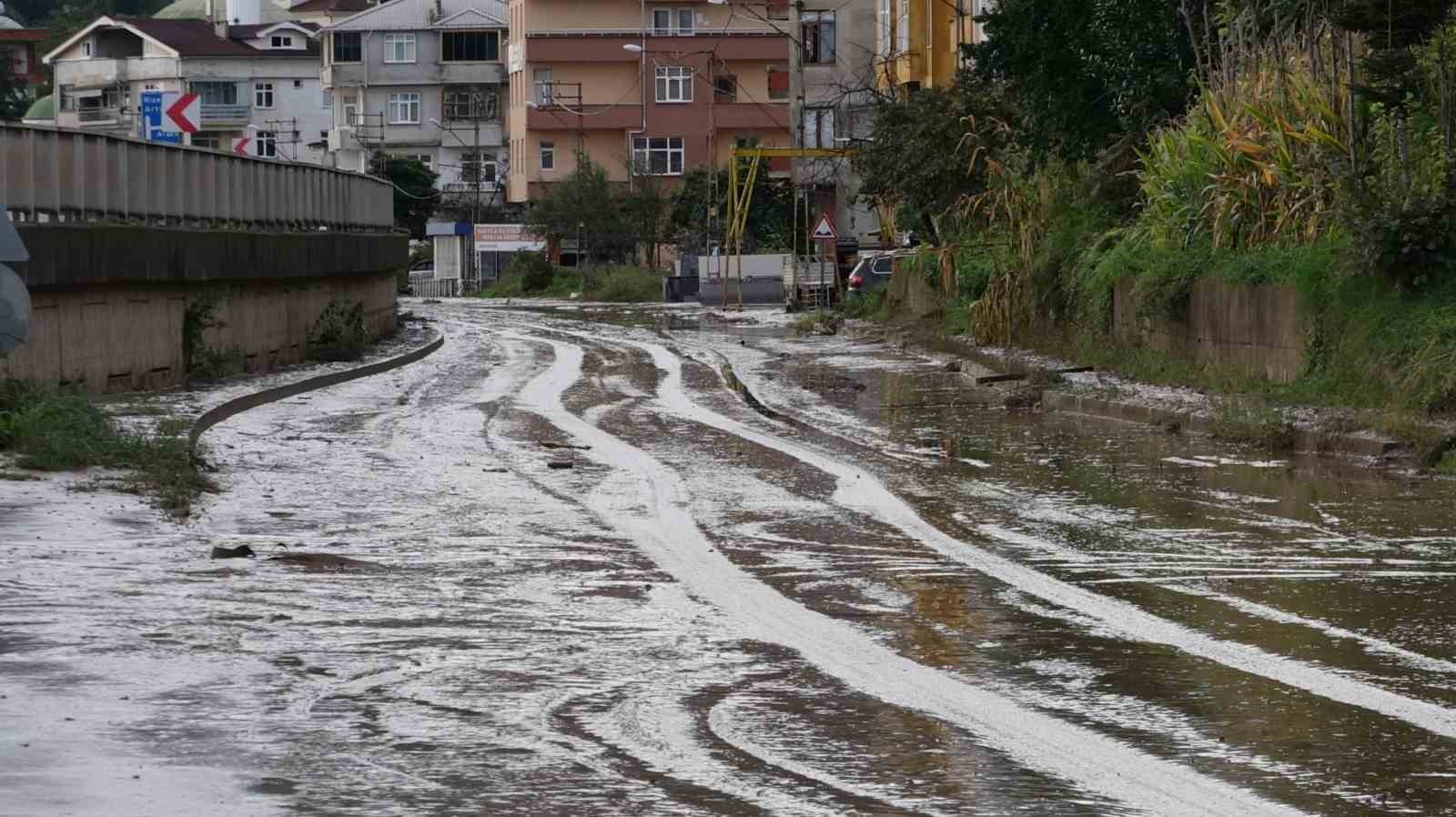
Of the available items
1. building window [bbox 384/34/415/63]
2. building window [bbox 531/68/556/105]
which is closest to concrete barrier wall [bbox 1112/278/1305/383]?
building window [bbox 531/68/556/105]

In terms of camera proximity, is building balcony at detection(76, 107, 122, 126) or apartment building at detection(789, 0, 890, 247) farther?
building balcony at detection(76, 107, 122, 126)

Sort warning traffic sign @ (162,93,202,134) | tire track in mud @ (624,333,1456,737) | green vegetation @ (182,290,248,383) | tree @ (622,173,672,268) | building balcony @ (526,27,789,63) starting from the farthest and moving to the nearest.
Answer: building balcony @ (526,27,789,63)
tree @ (622,173,672,268)
warning traffic sign @ (162,93,202,134)
green vegetation @ (182,290,248,383)
tire track in mud @ (624,333,1456,737)

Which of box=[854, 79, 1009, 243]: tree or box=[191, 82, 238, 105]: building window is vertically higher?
box=[191, 82, 238, 105]: building window

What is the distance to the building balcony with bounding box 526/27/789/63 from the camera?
10325cm

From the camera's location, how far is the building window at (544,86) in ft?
342

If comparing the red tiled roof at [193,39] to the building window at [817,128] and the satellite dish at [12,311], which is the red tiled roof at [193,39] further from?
the satellite dish at [12,311]

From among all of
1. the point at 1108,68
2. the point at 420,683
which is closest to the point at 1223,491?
the point at 420,683

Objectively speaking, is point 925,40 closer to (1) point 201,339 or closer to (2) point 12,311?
(1) point 201,339

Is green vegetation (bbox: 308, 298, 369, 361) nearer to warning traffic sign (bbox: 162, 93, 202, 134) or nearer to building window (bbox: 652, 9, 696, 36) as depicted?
warning traffic sign (bbox: 162, 93, 202, 134)

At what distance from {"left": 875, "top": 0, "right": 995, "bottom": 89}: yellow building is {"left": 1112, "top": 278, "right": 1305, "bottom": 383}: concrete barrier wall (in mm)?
28170

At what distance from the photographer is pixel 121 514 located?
44.2 ft

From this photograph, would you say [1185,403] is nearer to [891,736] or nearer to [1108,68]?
[1108,68]

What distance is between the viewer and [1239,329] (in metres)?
23.8

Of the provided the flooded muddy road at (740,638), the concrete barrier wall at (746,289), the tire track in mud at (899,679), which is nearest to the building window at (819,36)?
the concrete barrier wall at (746,289)
